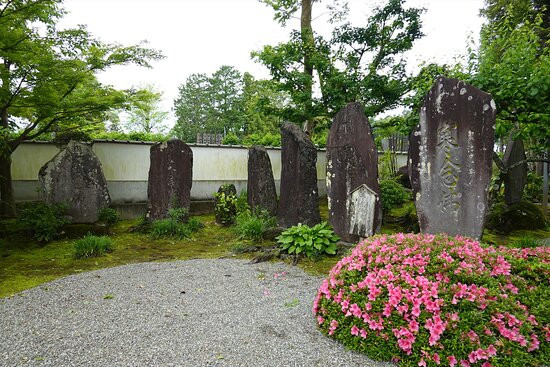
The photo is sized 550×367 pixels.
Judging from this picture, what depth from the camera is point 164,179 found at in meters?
8.71

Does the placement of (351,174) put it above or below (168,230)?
above

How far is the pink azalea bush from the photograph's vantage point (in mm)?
Answer: 2676

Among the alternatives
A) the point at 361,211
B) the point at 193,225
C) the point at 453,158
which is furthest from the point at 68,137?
the point at 453,158

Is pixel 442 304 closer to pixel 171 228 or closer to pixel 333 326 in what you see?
pixel 333 326

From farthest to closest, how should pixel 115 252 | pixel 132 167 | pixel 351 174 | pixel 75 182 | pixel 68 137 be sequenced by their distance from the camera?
pixel 132 167
pixel 68 137
pixel 75 182
pixel 115 252
pixel 351 174

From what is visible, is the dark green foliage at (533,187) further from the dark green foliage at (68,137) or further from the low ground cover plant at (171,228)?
the dark green foliage at (68,137)

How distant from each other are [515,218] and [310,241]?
18.0 ft

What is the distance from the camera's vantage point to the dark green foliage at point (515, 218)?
8086 millimetres

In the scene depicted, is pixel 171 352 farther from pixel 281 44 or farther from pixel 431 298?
pixel 281 44

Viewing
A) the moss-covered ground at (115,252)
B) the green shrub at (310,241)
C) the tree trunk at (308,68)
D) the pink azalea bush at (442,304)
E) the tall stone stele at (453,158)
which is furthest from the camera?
the tree trunk at (308,68)

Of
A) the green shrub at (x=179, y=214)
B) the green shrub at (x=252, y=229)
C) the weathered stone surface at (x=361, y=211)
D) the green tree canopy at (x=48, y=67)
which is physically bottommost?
the green shrub at (x=252, y=229)

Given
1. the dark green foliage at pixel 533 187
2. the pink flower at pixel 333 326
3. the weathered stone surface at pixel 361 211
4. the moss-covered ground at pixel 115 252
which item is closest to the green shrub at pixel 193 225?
the moss-covered ground at pixel 115 252

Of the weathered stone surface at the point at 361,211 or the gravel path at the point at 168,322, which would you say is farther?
the weathered stone surface at the point at 361,211

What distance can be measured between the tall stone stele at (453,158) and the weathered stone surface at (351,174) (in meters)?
0.80
